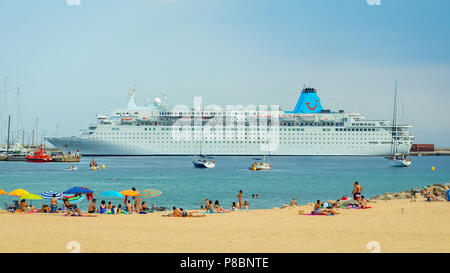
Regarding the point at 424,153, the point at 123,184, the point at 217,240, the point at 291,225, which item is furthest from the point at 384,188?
the point at 424,153

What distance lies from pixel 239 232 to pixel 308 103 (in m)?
76.0

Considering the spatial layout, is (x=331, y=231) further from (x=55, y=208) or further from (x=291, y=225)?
(x=55, y=208)

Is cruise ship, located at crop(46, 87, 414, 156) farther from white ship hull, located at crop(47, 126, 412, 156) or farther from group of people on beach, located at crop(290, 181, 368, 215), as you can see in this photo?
group of people on beach, located at crop(290, 181, 368, 215)

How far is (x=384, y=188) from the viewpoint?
Result: 36.5m

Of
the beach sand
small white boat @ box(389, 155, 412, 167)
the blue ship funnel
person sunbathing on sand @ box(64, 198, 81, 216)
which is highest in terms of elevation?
the blue ship funnel

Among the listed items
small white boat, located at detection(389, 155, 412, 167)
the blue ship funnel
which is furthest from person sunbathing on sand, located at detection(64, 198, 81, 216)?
the blue ship funnel

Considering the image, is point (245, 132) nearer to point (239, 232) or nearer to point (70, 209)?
point (70, 209)

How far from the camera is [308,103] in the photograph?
88.8m

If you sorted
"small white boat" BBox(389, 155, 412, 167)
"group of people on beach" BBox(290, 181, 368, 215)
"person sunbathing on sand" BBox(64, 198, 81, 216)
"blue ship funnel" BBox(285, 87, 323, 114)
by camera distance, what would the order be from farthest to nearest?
"blue ship funnel" BBox(285, 87, 323, 114) → "small white boat" BBox(389, 155, 412, 167) → "person sunbathing on sand" BBox(64, 198, 81, 216) → "group of people on beach" BBox(290, 181, 368, 215)

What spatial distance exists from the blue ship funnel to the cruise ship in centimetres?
245

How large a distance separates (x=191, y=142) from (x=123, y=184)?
1727 inches

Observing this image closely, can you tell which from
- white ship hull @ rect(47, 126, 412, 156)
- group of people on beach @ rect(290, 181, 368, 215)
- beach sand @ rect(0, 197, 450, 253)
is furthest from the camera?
white ship hull @ rect(47, 126, 412, 156)

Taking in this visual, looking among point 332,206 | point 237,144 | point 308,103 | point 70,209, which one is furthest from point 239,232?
point 308,103

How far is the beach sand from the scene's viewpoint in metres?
11.6
